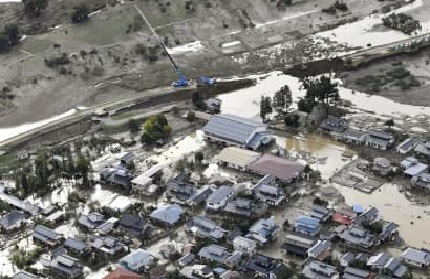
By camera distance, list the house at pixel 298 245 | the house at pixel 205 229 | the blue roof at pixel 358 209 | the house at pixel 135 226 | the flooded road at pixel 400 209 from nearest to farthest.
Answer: the house at pixel 298 245, the house at pixel 205 229, the flooded road at pixel 400 209, the house at pixel 135 226, the blue roof at pixel 358 209

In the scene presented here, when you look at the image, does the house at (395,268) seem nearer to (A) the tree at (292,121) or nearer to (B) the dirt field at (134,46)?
(A) the tree at (292,121)

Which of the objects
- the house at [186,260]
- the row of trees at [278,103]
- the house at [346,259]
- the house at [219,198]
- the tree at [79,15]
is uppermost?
the tree at [79,15]

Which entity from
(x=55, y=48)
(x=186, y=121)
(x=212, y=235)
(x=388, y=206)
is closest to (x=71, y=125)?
(x=186, y=121)

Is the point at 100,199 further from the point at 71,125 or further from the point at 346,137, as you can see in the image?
the point at 346,137

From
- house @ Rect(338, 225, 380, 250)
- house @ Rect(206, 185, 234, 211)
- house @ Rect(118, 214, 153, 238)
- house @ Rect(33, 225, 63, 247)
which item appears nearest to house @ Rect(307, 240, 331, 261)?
house @ Rect(338, 225, 380, 250)

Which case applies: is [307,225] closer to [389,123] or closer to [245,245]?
[245,245]

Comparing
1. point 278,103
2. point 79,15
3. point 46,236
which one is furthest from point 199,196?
point 79,15

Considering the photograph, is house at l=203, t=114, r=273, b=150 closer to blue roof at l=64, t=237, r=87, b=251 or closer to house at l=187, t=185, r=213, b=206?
house at l=187, t=185, r=213, b=206

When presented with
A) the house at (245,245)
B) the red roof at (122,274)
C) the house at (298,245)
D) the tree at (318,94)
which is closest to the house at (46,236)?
the red roof at (122,274)

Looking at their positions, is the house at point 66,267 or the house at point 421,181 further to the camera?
the house at point 421,181
